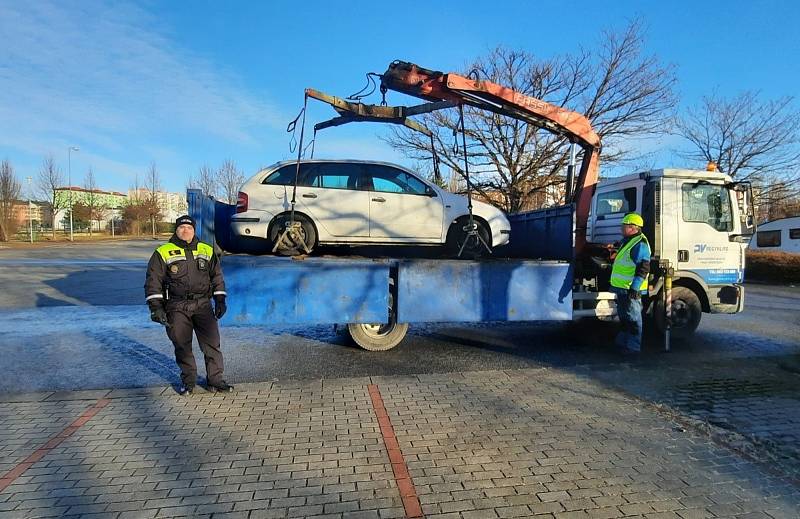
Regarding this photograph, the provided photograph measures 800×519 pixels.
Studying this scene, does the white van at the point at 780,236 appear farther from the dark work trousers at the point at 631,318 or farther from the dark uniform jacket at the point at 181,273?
the dark uniform jacket at the point at 181,273

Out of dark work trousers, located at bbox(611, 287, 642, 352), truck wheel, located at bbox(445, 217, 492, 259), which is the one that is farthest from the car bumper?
dark work trousers, located at bbox(611, 287, 642, 352)

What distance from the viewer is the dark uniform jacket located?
4633 millimetres

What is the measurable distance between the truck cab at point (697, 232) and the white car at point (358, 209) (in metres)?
2.18

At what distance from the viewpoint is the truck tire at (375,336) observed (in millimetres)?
6500

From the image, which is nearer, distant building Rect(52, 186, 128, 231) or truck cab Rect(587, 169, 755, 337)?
Result: truck cab Rect(587, 169, 755, 337)

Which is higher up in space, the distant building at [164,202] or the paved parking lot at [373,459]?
the distant building at [164,202]

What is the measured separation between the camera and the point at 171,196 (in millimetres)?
71625

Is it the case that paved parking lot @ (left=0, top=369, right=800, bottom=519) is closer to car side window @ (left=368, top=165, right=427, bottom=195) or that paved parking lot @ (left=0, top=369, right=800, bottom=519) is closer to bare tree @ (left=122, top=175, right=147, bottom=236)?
car side window @ (left=368, top=165, right=427, bottom=195)

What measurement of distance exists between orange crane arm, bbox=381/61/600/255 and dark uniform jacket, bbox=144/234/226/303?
358 centimetres

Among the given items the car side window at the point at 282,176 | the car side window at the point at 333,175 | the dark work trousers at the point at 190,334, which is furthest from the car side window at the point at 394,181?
the dark work trousers at the point at 190,334

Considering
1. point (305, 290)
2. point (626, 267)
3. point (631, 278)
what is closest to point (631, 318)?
point (631, 278)

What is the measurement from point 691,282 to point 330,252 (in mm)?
5429

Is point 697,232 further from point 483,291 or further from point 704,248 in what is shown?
point 483,291

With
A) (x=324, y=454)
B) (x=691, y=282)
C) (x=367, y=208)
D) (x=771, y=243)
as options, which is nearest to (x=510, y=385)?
(x=324, y=454)
